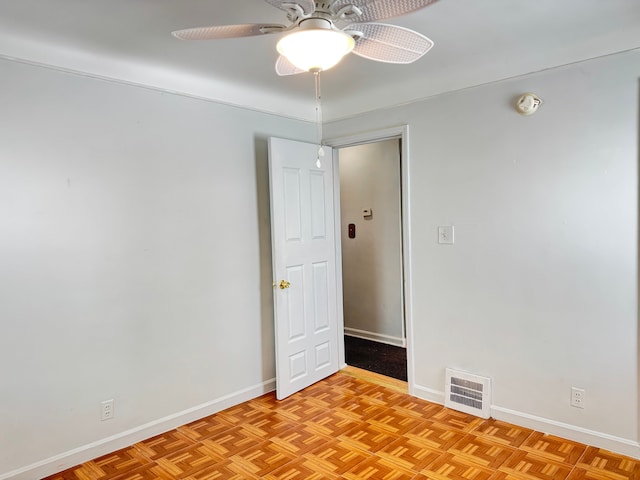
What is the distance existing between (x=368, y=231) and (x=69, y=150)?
311 centimetres

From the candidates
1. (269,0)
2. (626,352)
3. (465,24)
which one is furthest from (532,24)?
(626,352)

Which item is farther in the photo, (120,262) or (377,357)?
(377,357)

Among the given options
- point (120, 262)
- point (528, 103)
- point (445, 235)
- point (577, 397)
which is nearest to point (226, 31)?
point (120, 262)

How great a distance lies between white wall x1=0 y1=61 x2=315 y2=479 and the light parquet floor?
22cm

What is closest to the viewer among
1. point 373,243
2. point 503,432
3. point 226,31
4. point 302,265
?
point 226,31

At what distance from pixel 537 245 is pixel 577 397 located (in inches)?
36.7

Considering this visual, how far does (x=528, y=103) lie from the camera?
2.58 m

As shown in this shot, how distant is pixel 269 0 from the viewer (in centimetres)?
138

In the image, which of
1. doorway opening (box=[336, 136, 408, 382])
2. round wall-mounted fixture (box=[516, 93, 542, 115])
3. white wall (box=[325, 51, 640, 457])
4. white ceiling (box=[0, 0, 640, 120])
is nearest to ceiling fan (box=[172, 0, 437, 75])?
white ceiling (box=[0, 0, 640, 120])

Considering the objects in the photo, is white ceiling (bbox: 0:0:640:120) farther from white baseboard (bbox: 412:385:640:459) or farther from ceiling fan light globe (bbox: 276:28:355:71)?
white baseboard (bbox: 412:385:640:459)

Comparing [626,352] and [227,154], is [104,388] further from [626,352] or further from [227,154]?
[626,352]

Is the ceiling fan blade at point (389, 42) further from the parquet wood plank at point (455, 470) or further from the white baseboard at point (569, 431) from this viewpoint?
the white baseboard at point (569, 431)

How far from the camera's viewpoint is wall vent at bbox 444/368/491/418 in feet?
9.46

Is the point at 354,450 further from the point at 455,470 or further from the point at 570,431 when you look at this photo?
the point at 570,431
